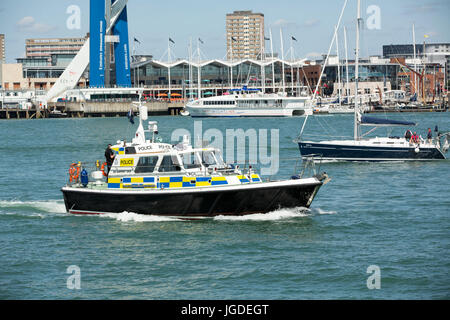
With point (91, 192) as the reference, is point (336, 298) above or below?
below

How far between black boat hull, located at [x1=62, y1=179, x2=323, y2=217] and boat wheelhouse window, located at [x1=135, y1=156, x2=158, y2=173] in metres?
0.99

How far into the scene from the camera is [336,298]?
17.7 metres

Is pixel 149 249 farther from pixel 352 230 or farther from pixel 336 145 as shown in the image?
pixel 336 145

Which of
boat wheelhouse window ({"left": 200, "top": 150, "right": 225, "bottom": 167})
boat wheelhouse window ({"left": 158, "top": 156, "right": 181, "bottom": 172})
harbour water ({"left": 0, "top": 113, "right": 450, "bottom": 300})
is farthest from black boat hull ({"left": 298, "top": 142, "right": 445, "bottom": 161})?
boat wheelhouse window ({"left": 158, "top": 156, "right": 181, "bottom": 172})

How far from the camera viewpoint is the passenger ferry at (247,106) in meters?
118

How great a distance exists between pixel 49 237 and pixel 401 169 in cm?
2473

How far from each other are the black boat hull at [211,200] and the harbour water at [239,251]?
0.33m

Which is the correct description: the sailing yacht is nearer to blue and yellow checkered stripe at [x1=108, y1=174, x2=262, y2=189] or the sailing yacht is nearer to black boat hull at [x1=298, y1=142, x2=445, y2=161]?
black boat hull at [x1=298, y1=142, x2=445, y2=161]

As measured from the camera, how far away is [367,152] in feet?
145

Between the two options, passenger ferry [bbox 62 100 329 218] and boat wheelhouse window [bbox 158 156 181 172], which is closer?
passenger ferry [bbox 62 100 329 218]

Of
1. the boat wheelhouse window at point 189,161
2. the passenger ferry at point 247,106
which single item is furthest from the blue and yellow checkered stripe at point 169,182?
the passenger ferry at point 247,106

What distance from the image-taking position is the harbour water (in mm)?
18562
